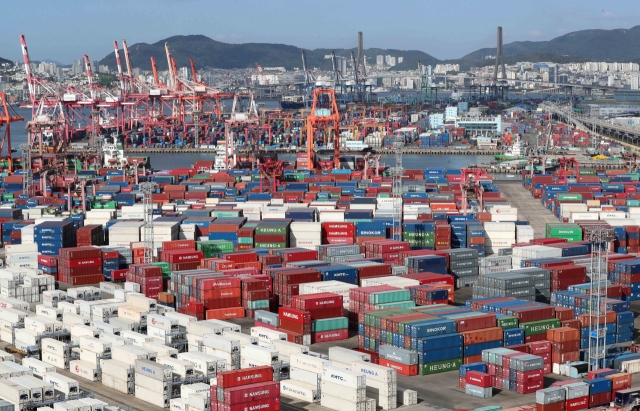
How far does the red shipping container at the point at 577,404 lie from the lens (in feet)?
56.0

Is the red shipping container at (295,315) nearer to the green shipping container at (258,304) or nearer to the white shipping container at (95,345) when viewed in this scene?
the green shipping container at (258,304)

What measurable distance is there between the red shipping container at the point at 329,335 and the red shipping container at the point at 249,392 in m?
5.15

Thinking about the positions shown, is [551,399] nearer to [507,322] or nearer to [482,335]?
[482,335]

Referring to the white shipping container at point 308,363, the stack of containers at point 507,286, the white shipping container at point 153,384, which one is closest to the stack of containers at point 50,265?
the white shipping container at point 153,384

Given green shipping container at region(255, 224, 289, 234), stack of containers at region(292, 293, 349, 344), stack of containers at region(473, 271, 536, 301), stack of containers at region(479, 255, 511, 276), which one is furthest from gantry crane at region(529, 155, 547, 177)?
stack of containers at region(292, 293, 349, 344)

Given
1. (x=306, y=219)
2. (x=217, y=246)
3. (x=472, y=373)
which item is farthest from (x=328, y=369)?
(x=306, y=219)

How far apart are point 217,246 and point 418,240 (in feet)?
20.8

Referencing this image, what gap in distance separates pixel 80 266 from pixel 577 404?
16405 mm

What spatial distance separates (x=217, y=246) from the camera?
101 ft

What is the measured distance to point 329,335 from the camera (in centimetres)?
2223

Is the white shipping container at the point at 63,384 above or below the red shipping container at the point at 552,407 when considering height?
above

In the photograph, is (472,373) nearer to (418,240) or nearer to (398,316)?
(398,316)

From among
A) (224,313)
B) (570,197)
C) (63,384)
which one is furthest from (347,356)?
(570,197)

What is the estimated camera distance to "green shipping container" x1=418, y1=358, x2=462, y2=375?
1988 cm
